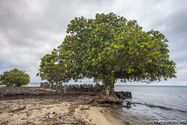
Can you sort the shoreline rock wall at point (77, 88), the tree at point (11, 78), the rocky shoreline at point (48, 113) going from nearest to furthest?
1. the rocky shoreline at point (48, 113)
2. the shoreline rock wall at point (77, 88)
3. the tree at point (11, 78)

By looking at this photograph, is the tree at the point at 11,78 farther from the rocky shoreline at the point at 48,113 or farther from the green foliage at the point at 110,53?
the green foliage at the point at 110,53

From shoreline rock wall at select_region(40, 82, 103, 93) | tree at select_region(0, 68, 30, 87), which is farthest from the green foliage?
tree at select_region(0, 68, 30, 87)

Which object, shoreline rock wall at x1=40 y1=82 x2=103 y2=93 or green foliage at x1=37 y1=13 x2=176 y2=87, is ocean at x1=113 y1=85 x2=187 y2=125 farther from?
shoreline rock wall at x1=40 y1=82 x2=103 y2=93

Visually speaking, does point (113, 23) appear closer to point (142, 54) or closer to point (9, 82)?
point (142, 54)

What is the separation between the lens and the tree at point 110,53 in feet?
25.9

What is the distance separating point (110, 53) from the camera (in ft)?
28.8

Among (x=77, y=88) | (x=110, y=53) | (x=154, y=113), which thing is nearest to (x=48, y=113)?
(x=110, y=53)

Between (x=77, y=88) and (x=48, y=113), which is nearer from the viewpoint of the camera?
(x=48, y=113)

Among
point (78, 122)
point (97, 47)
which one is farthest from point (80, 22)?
point (78, 122)

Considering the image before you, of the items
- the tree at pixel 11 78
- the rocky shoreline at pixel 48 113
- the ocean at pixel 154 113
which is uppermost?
the tree at pixel 11 78

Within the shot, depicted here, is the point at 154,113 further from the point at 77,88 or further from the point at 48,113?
the point at 77,88

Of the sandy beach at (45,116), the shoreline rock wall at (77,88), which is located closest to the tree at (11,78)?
the shoreline rock wall at (77,88)

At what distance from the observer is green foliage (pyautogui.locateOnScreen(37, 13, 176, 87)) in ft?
25.9

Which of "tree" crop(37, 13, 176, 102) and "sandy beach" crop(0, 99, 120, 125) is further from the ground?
"tree" crop(37, 13, 176, 102)
